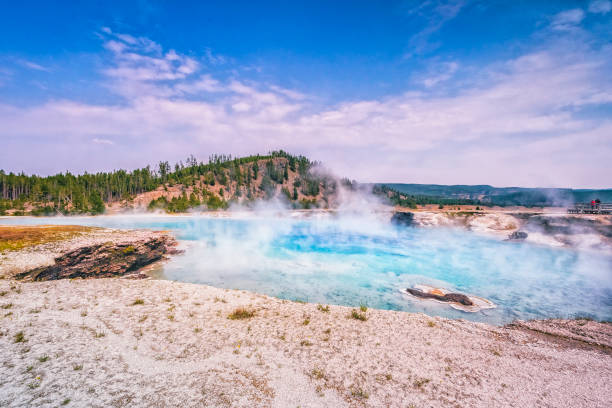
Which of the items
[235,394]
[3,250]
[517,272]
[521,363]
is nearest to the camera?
[235,394]

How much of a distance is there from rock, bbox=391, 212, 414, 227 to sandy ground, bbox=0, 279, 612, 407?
2042 inches

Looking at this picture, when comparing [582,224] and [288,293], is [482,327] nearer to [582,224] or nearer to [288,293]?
[288,293]

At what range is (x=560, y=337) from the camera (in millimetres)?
11344

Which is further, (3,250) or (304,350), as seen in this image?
(3,250)

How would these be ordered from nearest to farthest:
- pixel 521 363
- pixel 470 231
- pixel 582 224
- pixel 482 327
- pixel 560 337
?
1. pixel 521 363
2. pixel 560 337
3. pixel 482 327
4. pixel 582 224
5. pixel 470 231

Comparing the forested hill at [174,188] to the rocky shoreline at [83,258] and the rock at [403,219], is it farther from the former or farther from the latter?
the rocky shoreline at [83,258]

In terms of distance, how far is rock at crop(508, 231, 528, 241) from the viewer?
42625 millimetres

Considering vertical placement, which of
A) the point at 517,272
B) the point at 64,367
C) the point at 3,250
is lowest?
the point at 517,272

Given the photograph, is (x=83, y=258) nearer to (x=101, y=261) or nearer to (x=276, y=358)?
(x=101, y=261)

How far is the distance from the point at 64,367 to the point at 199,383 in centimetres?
389

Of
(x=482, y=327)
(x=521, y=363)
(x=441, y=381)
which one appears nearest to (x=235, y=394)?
(x=441, y=381)

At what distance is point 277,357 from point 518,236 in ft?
159

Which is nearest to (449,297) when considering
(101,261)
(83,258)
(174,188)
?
(101,261)

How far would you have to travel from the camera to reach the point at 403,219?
217 ft
